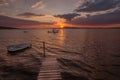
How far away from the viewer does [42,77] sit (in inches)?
781

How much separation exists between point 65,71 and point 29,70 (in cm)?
666

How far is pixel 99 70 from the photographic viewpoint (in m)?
30.6

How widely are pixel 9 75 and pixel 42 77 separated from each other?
9.49m

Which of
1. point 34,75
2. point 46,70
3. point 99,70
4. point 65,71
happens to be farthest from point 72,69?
point 46,70

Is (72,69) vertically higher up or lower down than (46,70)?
lower down

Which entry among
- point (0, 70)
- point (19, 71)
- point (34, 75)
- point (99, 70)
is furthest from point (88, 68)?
point (0, 70)

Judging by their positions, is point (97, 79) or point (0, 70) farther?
point (0, 70)

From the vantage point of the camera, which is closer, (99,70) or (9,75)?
(9,75)

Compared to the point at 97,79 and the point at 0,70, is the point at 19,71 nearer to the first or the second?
the point at 0,70

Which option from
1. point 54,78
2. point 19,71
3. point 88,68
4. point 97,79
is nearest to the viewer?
point 54,78

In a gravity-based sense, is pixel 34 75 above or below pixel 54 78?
below

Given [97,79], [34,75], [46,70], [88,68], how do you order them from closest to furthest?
[46,70], [97,79], [34,75], [88,68]

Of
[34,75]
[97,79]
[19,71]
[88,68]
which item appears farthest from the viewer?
[88,68]

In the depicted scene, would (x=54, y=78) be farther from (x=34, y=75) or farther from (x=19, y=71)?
(x=19, y=71)
